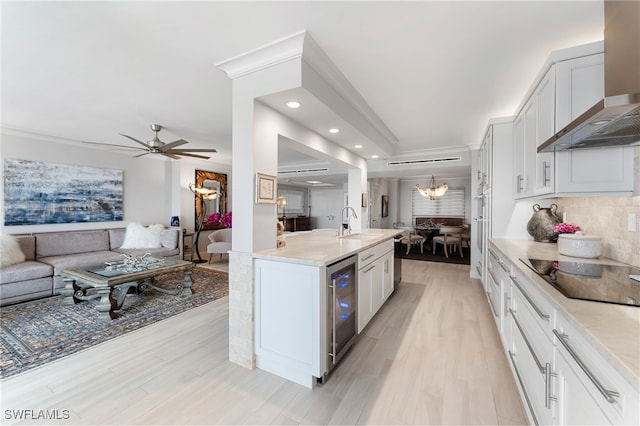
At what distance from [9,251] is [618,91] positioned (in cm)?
620

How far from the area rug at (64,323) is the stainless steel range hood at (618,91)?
152 inches

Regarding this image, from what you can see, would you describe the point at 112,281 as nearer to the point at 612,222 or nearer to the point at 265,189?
the point at 265,189

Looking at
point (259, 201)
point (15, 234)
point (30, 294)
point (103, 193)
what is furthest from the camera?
point (103, 193)

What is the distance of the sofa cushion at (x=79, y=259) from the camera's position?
12.0 ft

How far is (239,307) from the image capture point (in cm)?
212

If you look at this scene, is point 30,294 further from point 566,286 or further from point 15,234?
point 566,286

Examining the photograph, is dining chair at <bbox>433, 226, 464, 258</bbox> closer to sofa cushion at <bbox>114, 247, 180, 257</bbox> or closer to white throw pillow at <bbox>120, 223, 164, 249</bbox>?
sofa cushion at <bbox>114, 247, 180, 257</bbox>

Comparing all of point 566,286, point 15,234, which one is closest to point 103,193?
point 15,234

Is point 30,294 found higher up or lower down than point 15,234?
lower down

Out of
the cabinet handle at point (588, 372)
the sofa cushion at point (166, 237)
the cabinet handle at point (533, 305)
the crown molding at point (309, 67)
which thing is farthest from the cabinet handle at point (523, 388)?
the sofa cushion at point (166, 237)

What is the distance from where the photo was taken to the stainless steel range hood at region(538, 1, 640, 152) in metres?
1.11

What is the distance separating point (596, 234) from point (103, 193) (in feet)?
22.6

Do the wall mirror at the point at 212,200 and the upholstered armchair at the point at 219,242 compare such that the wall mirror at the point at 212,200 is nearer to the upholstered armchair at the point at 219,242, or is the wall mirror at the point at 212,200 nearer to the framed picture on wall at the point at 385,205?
the upholstered armchair at the point at 219,242

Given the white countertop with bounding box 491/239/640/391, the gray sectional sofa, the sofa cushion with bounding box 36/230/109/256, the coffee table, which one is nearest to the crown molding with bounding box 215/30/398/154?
the white countertop with bounding box 491/239/640/391
